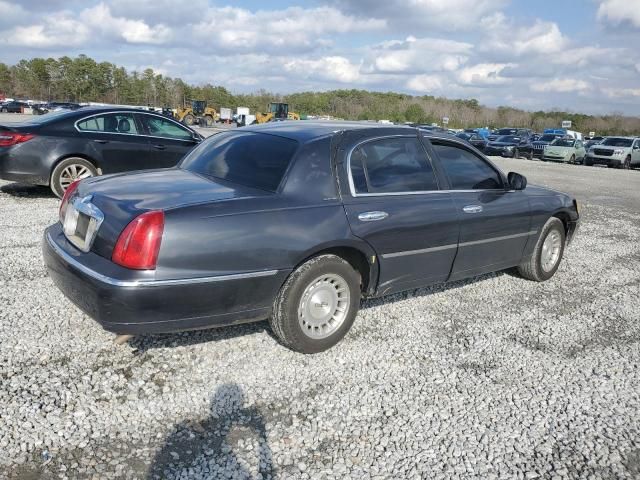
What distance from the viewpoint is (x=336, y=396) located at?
10.8 ft

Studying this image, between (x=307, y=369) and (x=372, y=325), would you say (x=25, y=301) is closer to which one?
(x=307, y=369)

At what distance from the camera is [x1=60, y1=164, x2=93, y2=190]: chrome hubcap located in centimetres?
815

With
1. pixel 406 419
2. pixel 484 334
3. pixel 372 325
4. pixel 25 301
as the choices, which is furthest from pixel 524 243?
pixel 25 301

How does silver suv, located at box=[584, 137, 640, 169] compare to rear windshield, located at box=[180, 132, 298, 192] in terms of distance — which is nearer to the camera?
rear windshield, located at box=[180, 132, 298, 192]

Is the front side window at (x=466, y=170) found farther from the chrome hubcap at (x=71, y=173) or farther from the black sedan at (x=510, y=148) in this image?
the black sedan at (x=510, y=148)

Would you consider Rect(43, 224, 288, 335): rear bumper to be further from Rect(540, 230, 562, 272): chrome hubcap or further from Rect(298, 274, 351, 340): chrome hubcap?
Rect(540, 230, 562, 272): chrome hubcap

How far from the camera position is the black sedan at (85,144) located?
784 cm

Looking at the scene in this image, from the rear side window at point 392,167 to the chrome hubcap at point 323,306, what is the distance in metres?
0.70

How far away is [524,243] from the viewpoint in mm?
5363

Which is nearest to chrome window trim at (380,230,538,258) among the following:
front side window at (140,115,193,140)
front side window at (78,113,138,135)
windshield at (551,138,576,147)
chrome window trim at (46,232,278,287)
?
chrome window trim at (46,232,278,287)

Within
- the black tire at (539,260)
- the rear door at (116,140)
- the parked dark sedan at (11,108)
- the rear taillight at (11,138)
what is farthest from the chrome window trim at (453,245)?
the parked dark sedan at (11,108)

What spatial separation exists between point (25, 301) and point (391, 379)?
2952 millimetres

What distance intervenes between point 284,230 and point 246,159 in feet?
2.79

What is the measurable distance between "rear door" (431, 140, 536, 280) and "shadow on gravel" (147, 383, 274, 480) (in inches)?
93.0
